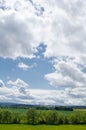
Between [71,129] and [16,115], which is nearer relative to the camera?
[71,129]

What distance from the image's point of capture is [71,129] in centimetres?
9338

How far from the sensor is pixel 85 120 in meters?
126

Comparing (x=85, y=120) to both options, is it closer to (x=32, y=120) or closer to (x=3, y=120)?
(x=32, y=120)

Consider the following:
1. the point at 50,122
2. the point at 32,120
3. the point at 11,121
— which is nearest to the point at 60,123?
the point at 50,122

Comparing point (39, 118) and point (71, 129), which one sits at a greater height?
point (39, 118)

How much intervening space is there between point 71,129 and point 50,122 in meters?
27.2

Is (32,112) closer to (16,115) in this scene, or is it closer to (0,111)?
(16,115)

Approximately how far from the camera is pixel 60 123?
120250 millimetres

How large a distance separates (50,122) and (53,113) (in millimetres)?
4245

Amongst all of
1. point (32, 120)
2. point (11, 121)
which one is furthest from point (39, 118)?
point (11, 121)

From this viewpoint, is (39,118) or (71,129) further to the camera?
(39,118)

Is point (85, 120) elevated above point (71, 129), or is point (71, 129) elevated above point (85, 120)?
point (85, 120)

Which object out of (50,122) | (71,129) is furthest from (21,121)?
(71,129)

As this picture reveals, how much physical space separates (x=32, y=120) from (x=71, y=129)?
3007 centimetres
